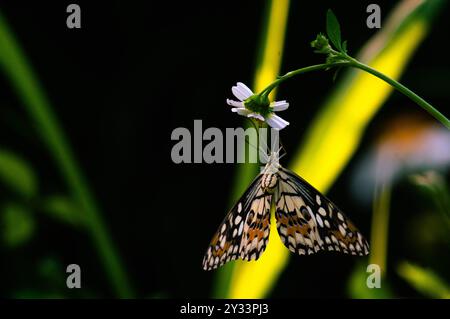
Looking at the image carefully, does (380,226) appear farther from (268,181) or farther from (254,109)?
(254,109)

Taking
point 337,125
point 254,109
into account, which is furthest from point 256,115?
point 337,125

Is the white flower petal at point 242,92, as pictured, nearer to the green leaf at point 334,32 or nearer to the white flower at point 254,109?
the white flower at point 254,109

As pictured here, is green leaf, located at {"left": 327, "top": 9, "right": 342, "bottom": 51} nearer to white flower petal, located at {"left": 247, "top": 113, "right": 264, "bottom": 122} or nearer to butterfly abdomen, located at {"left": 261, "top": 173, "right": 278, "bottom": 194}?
white flower petal, located at {"left": 247, "top": 113, "right": 264, "bottom": 122}

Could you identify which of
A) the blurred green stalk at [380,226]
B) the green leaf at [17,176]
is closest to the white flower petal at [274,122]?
the blurred green stalk at [380,226]

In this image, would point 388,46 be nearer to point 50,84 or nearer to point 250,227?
point 250,227

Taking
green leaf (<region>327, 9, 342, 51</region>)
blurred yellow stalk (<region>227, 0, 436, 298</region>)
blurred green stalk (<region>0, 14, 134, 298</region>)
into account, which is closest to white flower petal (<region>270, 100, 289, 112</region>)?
green leaf (<region>327, 9, 342, 51</region>)

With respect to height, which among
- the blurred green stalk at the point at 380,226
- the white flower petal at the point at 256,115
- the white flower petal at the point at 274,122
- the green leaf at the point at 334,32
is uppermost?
the green leaf at the point at 334,32
